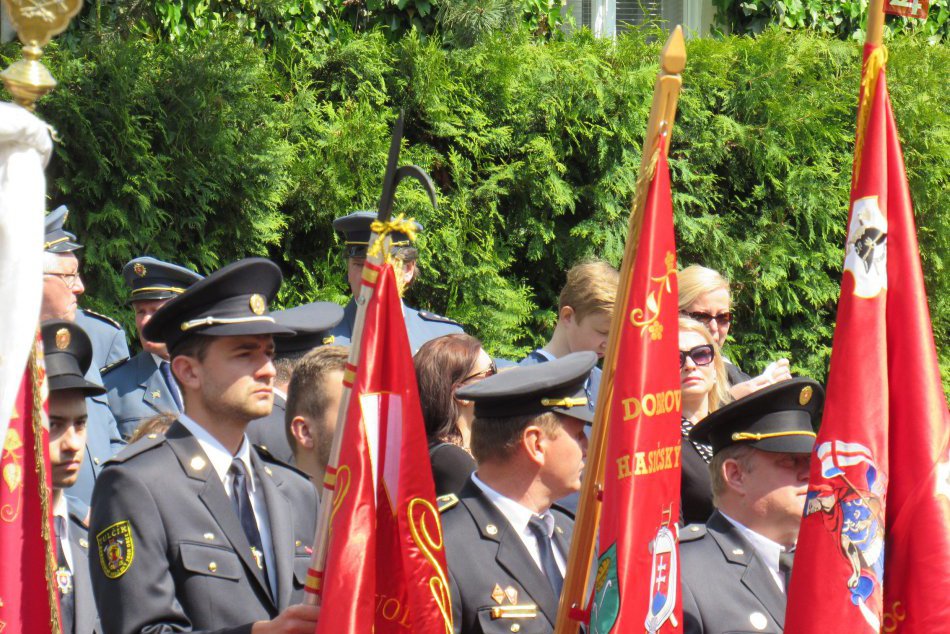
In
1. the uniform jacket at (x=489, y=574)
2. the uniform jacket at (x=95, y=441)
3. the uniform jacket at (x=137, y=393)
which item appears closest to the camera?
the uniform jacket at (x=489, y=574)

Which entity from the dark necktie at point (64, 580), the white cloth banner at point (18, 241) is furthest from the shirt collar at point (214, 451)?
Result: the white cloth banner at point (18, 241)

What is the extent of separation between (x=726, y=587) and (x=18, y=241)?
7.60 feet

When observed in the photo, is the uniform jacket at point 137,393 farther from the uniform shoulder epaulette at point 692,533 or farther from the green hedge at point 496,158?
the uniform shoulder epaulette at point 692,533

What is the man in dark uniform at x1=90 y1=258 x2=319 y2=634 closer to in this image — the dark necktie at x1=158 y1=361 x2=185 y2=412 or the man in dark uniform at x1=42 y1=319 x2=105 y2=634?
the man in dark uniform at x1=42 y1=319 x2=105 y2=634

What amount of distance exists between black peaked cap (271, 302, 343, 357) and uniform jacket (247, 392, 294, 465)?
268 mm

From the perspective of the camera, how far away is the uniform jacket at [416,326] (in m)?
5.94

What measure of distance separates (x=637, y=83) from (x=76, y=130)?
10.2ft

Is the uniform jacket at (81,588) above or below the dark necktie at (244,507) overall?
below

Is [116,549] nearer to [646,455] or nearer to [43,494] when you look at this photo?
[43,494]

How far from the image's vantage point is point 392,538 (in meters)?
3.21

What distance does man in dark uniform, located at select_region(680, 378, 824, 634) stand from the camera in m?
3.80

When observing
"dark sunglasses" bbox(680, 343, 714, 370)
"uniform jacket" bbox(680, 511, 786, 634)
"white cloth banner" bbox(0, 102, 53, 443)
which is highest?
"white cloth banner" bbox(0, 102, 53, 443)

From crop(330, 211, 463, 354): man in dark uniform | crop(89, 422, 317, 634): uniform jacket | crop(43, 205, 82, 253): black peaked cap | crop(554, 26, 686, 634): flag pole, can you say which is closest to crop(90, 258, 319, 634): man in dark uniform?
crop(89, 422, 317, 634): uniform jacket

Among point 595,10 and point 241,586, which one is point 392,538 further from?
point 595,10
